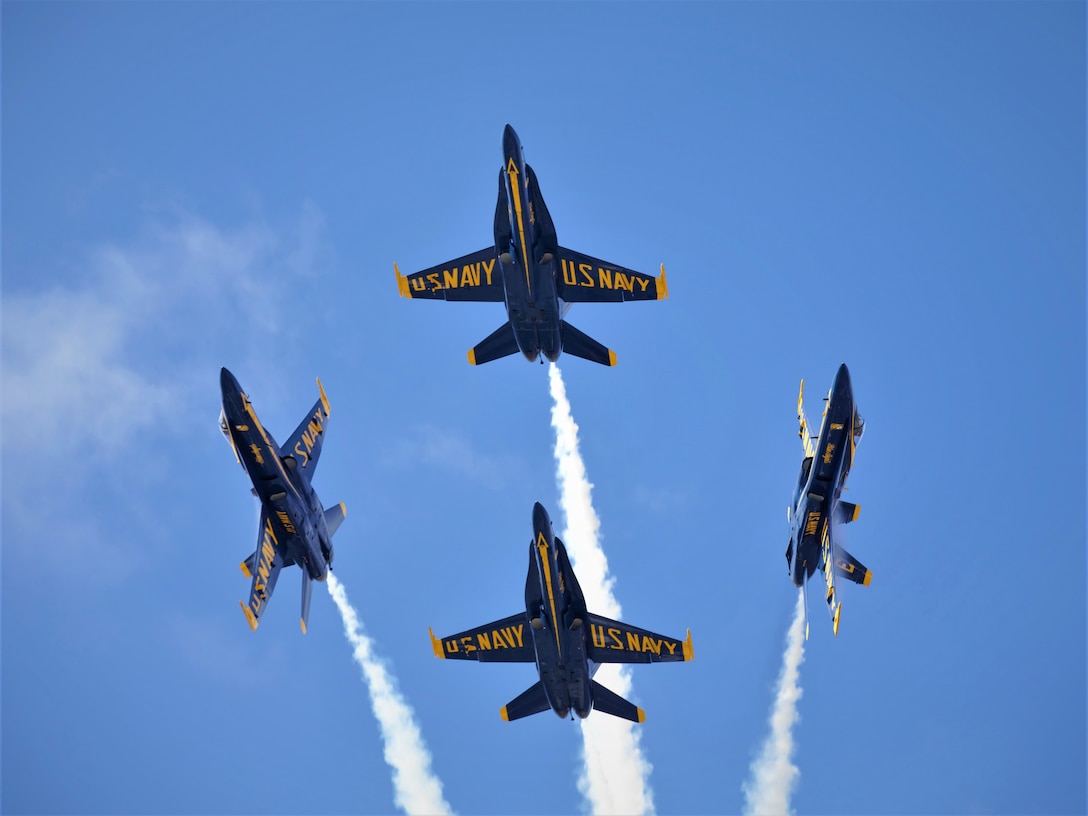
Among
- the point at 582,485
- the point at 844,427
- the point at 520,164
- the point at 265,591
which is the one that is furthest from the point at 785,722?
the point at 520,164

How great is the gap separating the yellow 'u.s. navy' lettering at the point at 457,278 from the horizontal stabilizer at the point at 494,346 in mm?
2535

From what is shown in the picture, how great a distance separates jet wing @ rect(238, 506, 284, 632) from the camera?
52031mm

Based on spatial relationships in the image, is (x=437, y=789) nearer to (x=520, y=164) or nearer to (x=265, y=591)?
(x=265, y=591)

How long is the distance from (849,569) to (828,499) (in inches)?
233

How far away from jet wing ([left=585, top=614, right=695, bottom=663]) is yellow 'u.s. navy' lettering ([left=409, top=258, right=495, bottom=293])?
1628cm

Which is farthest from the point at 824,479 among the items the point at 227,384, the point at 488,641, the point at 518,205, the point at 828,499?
the point at 227,384

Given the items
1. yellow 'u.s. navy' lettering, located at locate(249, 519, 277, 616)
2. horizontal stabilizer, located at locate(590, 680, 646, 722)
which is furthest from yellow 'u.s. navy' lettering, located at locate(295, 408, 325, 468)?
horizontal stabilizer, located at locate(590, 680, 646, 722)

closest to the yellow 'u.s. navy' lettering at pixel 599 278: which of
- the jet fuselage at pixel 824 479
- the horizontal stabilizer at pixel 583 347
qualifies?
the horizontal stabilizer at pixel 583 347

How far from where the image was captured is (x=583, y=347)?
5350cm

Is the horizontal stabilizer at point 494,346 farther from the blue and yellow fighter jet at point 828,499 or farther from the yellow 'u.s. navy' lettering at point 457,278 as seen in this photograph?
the blue and yellow fighter jet at point 828,499

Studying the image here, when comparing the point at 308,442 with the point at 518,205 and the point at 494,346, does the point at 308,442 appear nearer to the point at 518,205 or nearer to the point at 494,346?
the point at 494,346

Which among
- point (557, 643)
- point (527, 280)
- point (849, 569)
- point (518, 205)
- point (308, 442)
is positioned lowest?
point (557, 643)

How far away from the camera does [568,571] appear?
4912 centimetres

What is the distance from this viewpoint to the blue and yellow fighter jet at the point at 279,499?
155 feet
